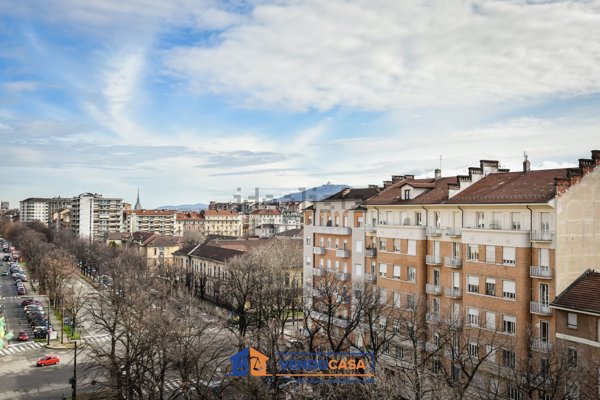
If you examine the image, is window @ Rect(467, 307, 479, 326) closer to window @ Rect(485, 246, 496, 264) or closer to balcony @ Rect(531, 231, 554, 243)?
window @ Rect(485, 246, 496, 264)

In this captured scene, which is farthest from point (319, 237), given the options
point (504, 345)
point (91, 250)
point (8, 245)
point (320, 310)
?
point (8, 245)

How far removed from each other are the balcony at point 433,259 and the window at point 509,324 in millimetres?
7897

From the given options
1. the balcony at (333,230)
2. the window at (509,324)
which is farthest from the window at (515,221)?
the balcony at (333,230)

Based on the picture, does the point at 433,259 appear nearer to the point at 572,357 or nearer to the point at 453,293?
the point at 453,293

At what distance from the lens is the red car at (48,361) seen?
5534 centimetres

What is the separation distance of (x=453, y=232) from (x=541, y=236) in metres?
8.13

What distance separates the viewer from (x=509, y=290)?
3747cm

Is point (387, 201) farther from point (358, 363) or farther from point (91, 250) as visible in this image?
point (91, 250)

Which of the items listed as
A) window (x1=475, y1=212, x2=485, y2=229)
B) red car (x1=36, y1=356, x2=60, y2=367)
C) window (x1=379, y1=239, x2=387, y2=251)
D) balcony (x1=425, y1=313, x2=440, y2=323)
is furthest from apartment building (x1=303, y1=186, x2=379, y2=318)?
red car (x1=36, y1=356, x2=60, y2=367)

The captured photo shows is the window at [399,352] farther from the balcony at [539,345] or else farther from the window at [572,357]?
the window at [572,357]

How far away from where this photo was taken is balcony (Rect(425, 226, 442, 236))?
44222 mm

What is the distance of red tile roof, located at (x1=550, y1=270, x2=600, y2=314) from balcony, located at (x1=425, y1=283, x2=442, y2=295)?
10.8m

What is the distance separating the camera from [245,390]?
3262cm

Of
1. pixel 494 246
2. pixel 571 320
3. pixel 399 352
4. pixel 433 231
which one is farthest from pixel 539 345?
pixel 399 352
